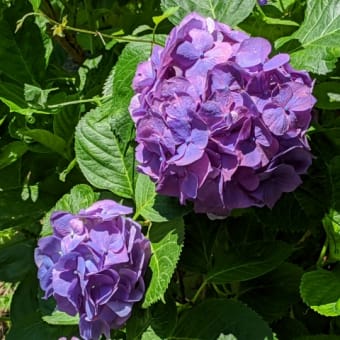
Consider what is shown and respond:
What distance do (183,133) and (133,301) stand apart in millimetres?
269

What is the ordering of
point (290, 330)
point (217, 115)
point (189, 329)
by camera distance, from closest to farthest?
1. point (217, 115)
2. point (189, 329)
3. point (290, 330)

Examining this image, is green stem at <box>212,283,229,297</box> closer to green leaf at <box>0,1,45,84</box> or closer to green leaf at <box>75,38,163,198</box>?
green leaf at <box>75,38,163,198</box>

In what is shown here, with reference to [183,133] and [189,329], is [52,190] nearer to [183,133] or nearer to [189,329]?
[189,329]

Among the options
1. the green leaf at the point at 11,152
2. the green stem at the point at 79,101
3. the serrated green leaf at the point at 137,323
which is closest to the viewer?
the serrated green leaf at the point at 137,323

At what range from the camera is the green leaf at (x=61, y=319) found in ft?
4.14

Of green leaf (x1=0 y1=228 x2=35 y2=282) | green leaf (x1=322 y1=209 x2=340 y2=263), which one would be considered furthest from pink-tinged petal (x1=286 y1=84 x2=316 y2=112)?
green leaf (x1=0 y1=228 x2=35 y2=282)

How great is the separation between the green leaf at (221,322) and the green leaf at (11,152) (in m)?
0.42

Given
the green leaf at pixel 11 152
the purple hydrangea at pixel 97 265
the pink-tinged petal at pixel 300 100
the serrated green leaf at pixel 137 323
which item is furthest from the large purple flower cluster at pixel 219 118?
the green leaf at pixel 11 152

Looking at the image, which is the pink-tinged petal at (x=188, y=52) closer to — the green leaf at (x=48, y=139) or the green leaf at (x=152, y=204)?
the green leaf at (x=152, y=204)

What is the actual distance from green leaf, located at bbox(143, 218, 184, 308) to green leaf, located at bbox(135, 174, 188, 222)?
2cm

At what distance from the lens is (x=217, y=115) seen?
0.99 metres

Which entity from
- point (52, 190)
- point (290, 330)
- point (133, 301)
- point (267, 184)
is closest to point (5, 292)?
point (52, 190)

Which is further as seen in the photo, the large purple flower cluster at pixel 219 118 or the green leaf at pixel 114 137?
the green leaf at pixel 114 137

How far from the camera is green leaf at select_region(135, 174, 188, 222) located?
116 centimetres
